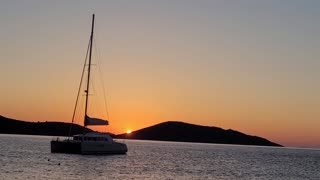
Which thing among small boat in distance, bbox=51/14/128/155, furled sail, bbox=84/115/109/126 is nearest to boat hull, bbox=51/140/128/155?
small boat in distance, bbox=51/14/128/155

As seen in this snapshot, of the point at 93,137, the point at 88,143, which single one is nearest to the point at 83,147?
the point at 88,143

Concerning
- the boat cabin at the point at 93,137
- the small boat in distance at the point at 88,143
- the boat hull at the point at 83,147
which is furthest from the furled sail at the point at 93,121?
the boat hull at the point at 83,147

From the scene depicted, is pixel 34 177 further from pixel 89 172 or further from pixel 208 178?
pixel 208 178

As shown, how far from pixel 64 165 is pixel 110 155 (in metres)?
26.9

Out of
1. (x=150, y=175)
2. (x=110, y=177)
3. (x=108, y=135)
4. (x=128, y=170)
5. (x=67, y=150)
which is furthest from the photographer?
(x=108, y=135)

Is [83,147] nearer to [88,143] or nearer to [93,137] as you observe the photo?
[88,143]

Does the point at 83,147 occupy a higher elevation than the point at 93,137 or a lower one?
lower

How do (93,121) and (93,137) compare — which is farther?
(93,137)

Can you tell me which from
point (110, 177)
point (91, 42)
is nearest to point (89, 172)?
point (110, 177)

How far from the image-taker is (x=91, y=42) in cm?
9269

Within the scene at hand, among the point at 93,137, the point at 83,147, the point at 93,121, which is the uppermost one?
the point at 93,121

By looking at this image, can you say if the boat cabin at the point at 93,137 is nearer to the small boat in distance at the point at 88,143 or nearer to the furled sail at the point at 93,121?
the small boat in distance at the point at 88,143

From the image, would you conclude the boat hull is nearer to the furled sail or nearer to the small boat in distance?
the small boat in distance

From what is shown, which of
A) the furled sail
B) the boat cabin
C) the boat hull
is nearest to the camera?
the furled sail
